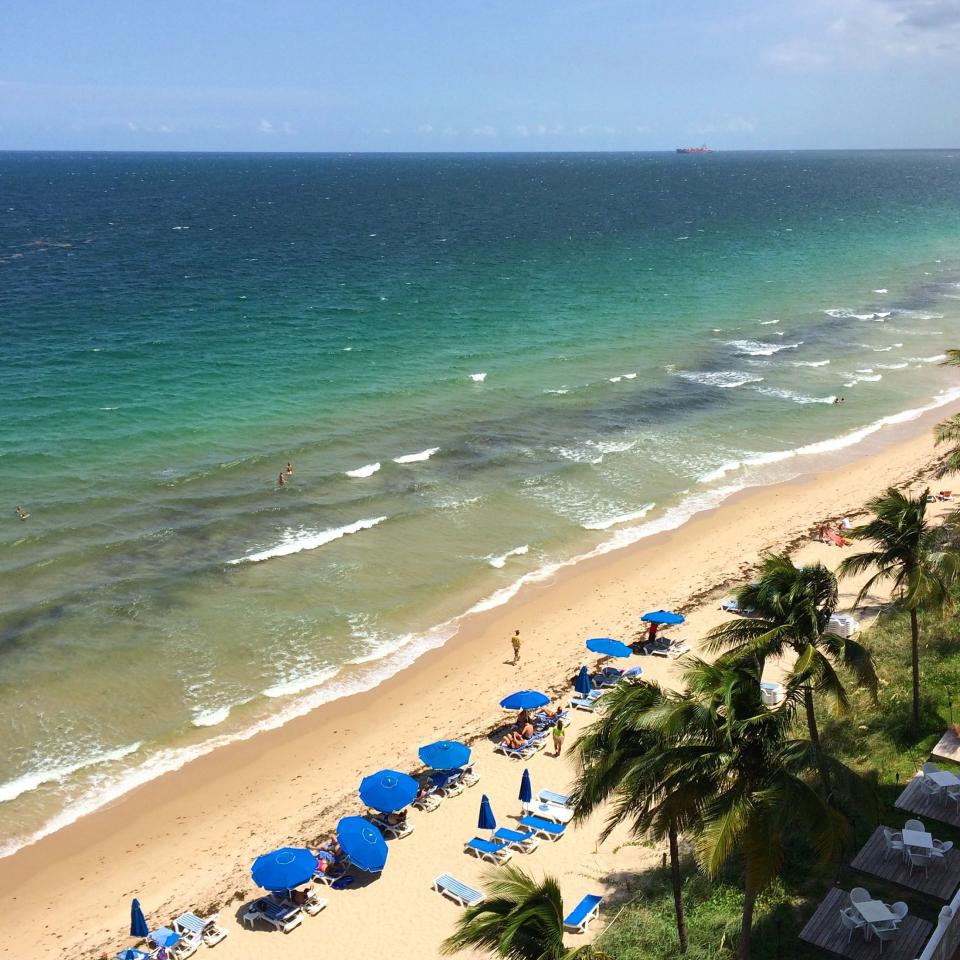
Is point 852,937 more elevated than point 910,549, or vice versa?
point 910,549

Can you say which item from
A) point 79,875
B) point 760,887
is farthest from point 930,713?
point 79,875

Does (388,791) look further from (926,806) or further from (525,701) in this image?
(926,806)

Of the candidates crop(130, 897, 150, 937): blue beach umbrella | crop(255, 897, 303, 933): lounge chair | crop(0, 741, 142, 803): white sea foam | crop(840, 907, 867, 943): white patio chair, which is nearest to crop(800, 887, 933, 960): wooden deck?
crop(840, 907, 867, 943): white patio chair

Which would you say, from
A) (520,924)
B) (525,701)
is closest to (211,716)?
(525,701)

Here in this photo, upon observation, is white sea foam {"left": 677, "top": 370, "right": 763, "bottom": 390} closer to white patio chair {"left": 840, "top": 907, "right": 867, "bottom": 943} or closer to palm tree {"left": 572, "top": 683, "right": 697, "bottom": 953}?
white patio chair {"left": 840, "top": 907, "right": 867, "bottom": 943}

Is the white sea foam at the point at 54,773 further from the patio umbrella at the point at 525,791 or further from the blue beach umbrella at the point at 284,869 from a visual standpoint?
the patio umbrella at the point at 525,791

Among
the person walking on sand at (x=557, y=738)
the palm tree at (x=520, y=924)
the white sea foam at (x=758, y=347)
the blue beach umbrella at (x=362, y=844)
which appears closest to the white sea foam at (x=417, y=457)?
the person walking on sand at (x=557, y=738)
